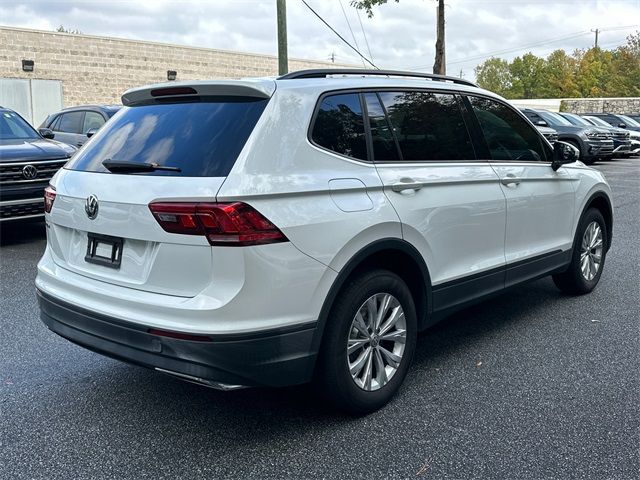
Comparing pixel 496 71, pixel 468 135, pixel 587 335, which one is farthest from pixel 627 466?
pixel 496 71

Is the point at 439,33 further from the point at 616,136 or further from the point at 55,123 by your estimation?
the point at 55,123

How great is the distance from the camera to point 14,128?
30.0 ft

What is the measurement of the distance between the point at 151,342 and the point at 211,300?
394mm

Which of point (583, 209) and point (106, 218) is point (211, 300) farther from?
point (583, 209)

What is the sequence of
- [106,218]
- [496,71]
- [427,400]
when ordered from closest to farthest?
[106,218]
[427,400]
[496,71]

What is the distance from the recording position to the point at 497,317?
5332mm

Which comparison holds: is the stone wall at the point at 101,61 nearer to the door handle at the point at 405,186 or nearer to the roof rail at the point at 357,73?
the roof rail at the point at 357,73

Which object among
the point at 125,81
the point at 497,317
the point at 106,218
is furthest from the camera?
the point at 125,81

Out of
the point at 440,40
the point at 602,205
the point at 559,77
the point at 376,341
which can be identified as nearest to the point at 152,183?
the point at 376,341

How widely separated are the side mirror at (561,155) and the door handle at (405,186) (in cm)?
195

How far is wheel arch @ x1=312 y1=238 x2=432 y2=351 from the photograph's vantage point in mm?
3188

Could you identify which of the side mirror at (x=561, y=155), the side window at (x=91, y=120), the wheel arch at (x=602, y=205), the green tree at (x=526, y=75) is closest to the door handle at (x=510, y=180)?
the side mirror at (x=561, y=155)

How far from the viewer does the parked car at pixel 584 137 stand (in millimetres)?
20000

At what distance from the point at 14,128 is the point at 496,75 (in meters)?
127
